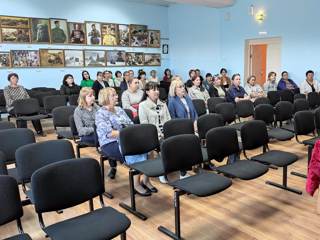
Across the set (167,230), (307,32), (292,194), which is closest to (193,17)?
(307,32)

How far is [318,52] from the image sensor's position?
891cm

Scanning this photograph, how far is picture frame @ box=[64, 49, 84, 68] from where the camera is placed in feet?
34.3

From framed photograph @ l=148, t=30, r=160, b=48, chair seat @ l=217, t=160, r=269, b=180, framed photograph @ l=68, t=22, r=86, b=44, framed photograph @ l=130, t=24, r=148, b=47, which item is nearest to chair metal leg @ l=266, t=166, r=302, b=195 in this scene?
chair seat @ l=217, t=160, r=269, b=180

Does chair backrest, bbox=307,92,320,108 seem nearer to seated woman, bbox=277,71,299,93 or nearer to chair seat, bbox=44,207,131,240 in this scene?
seated woman, bbox=277,71,299,93

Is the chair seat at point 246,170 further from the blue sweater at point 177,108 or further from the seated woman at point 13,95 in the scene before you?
the seated woman at point 13,95

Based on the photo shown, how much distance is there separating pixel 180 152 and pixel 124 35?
948cm

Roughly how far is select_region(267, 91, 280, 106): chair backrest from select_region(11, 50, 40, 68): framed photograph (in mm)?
6893

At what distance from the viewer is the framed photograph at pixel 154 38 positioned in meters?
12.6

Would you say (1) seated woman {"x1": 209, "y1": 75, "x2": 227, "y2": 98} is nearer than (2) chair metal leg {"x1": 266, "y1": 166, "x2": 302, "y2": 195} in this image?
No

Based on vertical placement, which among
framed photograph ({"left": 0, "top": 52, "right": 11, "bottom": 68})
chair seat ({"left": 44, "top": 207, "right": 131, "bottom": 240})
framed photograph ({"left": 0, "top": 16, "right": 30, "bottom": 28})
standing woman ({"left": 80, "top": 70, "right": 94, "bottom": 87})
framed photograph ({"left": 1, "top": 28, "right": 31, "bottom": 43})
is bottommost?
chair seat ({"left": 44, "top": 207, "right": 131, "bottom": 240})

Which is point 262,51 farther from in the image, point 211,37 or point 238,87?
point 238,87

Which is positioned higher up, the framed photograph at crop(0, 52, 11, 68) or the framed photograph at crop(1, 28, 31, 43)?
the framed photograph at crop(1, 28, 31, 43)

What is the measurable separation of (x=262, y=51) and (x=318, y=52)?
2105mm

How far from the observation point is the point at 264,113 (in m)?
5.29
